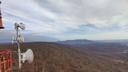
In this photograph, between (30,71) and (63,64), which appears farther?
(63,64)

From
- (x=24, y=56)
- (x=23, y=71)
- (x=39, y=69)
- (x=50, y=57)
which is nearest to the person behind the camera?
(x=24, y=56)

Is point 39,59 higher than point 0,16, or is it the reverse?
point 0,16

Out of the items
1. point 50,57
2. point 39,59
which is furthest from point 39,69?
point 50,57

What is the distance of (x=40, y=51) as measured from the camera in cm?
6625

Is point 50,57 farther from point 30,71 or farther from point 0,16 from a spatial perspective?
point 0,16

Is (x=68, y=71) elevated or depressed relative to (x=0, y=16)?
depressed

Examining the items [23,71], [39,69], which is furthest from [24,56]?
[39,69]

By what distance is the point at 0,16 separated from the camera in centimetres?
1316

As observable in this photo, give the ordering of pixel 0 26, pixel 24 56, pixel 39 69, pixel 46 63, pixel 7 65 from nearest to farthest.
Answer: pixel 0 26, pixel 7 65, pixel 24 56, pixel 39 69, pixel 46 63

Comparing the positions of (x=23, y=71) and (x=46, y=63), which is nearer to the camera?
(x=23, y=71)

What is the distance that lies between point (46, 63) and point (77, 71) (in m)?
7.17

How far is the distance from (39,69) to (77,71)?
855cm

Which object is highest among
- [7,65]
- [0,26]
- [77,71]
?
[0,26]

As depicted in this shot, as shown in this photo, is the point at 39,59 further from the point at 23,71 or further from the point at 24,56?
the point at 24,56
